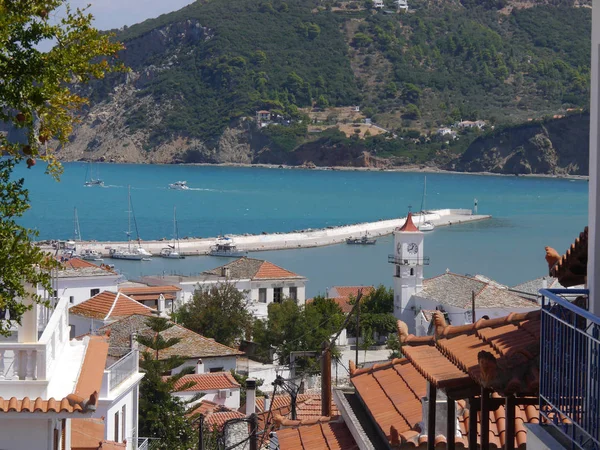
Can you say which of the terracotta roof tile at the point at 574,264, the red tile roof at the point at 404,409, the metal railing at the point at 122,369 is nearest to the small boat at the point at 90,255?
the metal railing at the point at 122,369

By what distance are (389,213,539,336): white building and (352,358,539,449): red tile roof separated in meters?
29.3

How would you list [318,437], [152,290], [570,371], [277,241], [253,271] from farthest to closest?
1. [277,241]
2. [253,271]
3. [152,290]
4. [318,437]
5. [570,371]

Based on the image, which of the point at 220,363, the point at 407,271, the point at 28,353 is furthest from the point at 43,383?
the point at 407,271

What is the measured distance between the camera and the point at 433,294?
149 feet

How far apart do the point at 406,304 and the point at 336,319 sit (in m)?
10.8

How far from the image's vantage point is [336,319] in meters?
35.8

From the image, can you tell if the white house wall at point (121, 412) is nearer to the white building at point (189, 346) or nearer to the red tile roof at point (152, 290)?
the white building at point (189, 346)

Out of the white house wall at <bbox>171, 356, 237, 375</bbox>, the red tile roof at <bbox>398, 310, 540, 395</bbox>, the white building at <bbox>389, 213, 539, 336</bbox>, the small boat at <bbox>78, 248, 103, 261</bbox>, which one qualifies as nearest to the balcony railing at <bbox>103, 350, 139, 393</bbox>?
the red tile roof at <bbox>398, 310, 540, 395</bbox>

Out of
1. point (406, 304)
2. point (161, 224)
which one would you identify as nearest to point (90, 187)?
point (161, 224)

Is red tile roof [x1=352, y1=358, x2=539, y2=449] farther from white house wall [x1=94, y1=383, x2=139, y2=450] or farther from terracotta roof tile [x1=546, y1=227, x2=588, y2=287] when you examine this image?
white house wall [x1=94, y1=383, x2=139, y2=450]

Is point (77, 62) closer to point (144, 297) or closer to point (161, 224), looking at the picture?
point (144, 297)

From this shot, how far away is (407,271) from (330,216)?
88810mm

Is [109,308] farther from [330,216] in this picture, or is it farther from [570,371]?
[330,216]

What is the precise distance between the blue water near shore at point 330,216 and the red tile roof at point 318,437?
55632 millimetres
